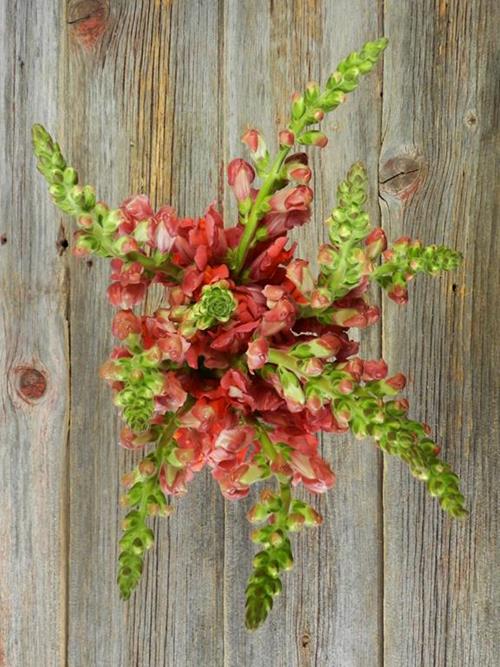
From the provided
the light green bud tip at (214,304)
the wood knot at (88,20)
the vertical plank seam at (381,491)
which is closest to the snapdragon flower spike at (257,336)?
the light green bud tip at (214,304)

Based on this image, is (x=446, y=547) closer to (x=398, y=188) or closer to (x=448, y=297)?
(x=448, y=297)

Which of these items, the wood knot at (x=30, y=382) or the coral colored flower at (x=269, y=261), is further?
the wood knot at (x=30, y=382)

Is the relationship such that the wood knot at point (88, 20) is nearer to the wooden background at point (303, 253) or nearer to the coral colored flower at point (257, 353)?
the wooden background at point (303, 253)

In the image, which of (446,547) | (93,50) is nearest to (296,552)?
(446,547)

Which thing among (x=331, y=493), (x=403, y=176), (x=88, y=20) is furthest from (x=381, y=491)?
(x=88, y=20)

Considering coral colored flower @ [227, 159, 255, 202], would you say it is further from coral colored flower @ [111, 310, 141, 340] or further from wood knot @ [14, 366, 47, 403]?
wood knot @ [14, 366, 47, 403]

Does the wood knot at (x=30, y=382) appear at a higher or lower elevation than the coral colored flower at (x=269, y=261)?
lower

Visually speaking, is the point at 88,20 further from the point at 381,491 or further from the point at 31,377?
the point at 381,491
